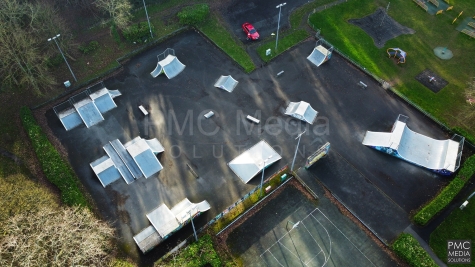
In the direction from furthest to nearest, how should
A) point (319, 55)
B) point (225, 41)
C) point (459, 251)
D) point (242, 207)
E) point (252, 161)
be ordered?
point (225, 41) → point (319, 55) → point (252, 161) → point (242, 207) → point (459, 251)

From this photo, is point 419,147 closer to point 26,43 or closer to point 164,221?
point 164,221

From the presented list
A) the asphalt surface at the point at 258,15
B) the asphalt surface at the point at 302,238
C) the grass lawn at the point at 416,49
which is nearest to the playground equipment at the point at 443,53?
the grass lawn at the point at 416,49

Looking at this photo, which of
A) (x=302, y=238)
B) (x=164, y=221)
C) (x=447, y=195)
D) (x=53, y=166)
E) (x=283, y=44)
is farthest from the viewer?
(x=283, y=44)

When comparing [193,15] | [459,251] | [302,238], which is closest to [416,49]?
[459,251]

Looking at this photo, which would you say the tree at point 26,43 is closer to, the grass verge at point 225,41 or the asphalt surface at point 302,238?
the grass verge at point 225,41

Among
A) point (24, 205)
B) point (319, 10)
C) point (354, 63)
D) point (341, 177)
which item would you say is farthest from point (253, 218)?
point (319, 10)

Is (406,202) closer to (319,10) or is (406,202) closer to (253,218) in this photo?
(253,218)

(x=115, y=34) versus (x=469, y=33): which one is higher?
(x=115, y=34)
